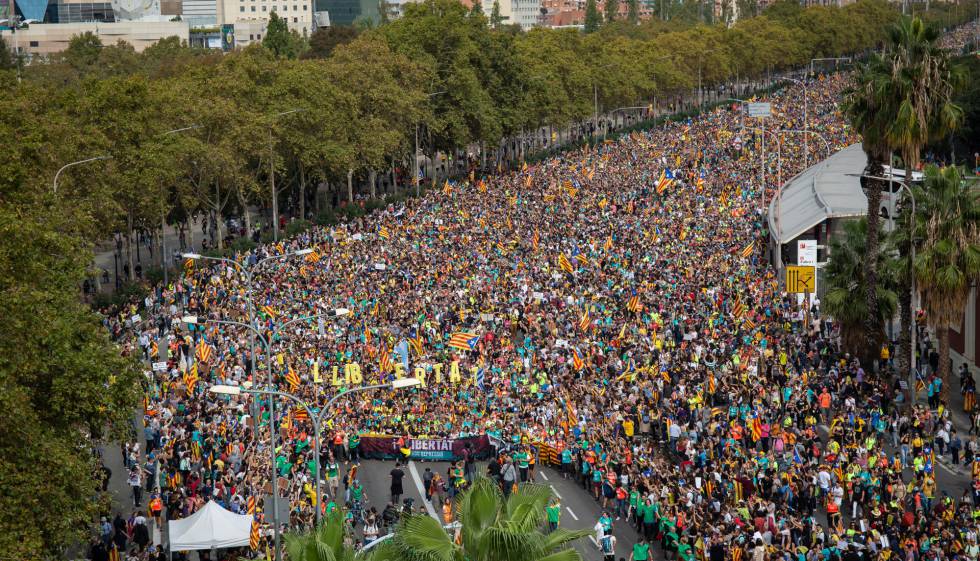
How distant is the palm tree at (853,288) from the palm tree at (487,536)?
26726mm

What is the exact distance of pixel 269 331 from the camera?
1815 inches

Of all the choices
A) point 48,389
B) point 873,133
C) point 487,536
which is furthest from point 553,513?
point 873,133

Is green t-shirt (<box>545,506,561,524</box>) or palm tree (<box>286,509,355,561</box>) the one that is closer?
palm tree (<box>286,509,355,561</box>)

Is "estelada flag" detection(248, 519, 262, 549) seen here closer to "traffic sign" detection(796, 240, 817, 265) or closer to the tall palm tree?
the tall palm tree

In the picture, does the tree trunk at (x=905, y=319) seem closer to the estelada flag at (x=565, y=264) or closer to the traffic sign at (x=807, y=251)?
the traffic sign at (x=807, y=251)

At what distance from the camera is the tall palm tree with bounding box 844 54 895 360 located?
40.2 m

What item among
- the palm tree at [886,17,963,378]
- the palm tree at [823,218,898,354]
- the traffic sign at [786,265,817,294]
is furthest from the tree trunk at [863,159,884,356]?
the traffic sign at [786,265,817,294]

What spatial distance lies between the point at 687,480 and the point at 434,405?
9.56 meters

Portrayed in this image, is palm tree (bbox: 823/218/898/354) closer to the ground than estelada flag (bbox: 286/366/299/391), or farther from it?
farther from it

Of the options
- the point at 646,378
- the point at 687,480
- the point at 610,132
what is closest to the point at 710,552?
the point at 687,480

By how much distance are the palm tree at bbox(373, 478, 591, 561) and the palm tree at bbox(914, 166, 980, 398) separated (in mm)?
23651

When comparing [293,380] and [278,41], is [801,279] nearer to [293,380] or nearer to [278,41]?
[293,380]

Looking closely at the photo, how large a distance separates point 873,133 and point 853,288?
5080 millimetres

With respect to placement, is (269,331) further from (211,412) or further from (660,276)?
(660,276)
